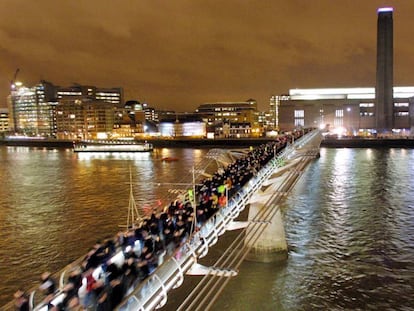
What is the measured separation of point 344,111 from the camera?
77.9 m

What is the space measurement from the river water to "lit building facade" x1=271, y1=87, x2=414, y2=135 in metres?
51.0

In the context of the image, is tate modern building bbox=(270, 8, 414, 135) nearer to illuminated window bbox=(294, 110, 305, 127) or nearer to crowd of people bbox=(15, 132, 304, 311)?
illuminated window bbox=(294, 110, 305, 127)

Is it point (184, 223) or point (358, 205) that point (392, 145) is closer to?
point (358, 205)

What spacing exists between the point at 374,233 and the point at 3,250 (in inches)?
476

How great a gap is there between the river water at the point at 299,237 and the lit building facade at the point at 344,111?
51.0 metres

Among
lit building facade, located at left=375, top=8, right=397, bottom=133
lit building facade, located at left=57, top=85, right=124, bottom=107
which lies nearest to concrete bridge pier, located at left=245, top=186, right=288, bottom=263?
lit building facade, located at left=375, top=8, right=397, bottom=133

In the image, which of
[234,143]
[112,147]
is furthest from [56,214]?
[234,143]

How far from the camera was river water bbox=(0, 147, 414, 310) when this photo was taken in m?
9.46

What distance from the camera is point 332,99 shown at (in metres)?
80.2

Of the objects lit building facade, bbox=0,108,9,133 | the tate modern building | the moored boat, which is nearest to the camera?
the moored boat


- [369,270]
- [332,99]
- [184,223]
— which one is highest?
[332,99]

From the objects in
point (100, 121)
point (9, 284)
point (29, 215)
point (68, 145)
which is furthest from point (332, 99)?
point (9, 284)

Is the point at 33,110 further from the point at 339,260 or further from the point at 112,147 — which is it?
the point at 339,260

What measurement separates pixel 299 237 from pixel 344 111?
68.8m
